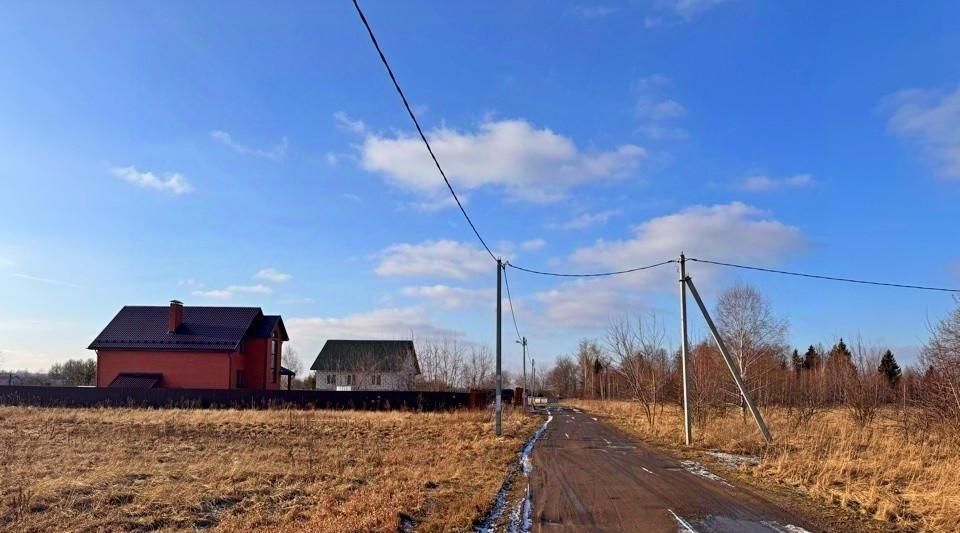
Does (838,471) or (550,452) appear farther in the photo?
(550,452)

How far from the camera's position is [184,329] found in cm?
4938

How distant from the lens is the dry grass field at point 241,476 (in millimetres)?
9453

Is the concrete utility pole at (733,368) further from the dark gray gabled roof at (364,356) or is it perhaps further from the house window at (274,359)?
the dark gray gabled roof at (364,356)

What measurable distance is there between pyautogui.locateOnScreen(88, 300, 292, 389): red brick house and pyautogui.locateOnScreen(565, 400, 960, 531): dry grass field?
33.7 m

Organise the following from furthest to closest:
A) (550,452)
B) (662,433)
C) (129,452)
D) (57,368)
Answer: (57,368) < (662,433) < (550,452) < (129,452)

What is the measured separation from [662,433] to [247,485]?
18.3 meters

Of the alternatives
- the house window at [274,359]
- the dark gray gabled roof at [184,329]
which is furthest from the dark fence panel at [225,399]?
the house window at [274,359]

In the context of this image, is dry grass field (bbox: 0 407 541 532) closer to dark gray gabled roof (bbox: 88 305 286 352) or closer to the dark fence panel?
the dark fence panel

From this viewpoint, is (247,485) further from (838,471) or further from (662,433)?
(662,433)

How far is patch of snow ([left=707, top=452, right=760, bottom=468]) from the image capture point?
53.7 feet

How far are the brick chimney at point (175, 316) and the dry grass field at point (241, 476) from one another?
22256 mm

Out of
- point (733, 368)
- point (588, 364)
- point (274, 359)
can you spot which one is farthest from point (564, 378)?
point (733, 368)

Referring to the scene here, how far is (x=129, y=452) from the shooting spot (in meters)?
17.5

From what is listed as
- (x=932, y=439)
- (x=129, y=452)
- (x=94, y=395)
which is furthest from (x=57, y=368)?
(x=932, y=439)
